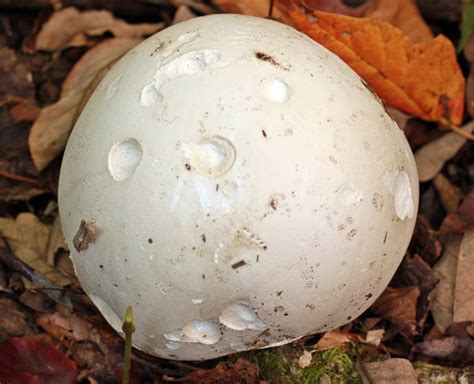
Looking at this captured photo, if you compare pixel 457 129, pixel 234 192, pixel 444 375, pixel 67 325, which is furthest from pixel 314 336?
pixel 457 129

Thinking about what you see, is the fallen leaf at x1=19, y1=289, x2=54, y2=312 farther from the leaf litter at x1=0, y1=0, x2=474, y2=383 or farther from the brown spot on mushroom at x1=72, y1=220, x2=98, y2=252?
the brown spot on mushroom at x1=72, y1=220, x2=98, y2=252

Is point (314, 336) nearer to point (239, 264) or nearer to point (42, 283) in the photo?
point (239, 264)

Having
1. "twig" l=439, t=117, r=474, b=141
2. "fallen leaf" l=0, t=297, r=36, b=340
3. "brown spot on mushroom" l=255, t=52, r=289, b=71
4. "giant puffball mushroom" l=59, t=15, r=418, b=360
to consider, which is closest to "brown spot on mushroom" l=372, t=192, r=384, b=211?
"giant puffball mushroom" l=59, t=15, r=418, b=360

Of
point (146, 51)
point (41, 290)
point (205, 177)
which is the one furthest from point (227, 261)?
point (41, 290)

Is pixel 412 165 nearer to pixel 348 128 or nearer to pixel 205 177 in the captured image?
pixel 348 128

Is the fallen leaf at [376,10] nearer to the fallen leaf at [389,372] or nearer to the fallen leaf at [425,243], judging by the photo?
the fallen leaf at [425,243]
